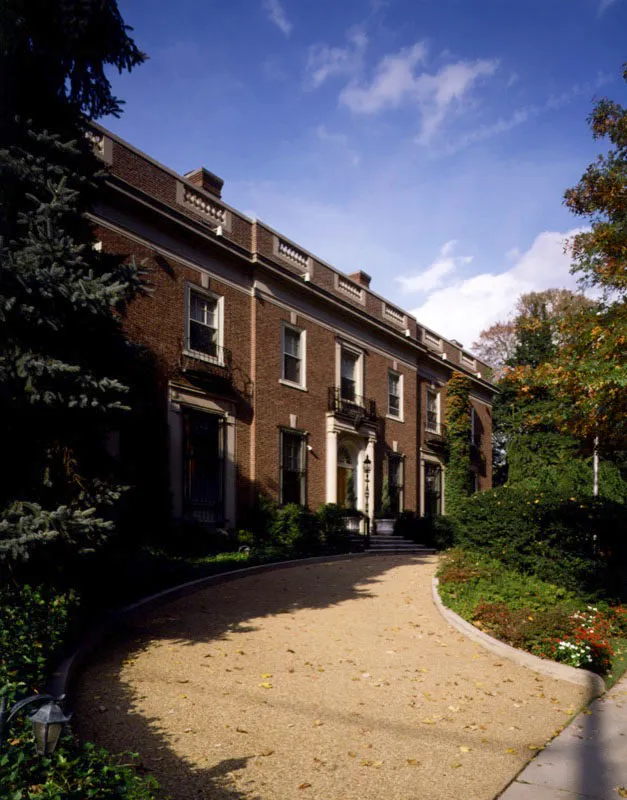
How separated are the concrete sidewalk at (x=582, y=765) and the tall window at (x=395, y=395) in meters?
19.2

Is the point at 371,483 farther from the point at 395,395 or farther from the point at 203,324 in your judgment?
the point at 203,324

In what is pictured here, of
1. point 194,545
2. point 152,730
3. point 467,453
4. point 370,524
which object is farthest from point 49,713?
point 467,453

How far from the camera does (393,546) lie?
71.2 feet

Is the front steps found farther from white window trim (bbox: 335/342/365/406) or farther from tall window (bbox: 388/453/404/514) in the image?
white window trim (bbox: 335/342/365/406)

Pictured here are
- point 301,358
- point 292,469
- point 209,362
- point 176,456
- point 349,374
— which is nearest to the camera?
point 176,456

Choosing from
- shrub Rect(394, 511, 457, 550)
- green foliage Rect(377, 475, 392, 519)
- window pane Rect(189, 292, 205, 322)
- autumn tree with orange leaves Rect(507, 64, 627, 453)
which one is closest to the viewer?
autumn tree with orange leaves Rect(507, 64, 627, 453)

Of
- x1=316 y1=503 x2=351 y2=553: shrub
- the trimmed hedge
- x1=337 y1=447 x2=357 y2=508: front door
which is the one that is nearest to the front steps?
x1=316 y1=503 x2=351 y2=553: shrub

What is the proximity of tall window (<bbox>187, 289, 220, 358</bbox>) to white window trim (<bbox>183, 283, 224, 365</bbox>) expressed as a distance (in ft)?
0.09

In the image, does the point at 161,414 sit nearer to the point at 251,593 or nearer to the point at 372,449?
the point at 251,593

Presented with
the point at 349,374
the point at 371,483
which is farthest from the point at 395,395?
the point at 371,483

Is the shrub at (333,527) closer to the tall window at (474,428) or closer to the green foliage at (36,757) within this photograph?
the green foliage at (36,757)

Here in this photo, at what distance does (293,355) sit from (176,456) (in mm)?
6033

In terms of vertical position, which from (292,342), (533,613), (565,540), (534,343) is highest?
(534,343)

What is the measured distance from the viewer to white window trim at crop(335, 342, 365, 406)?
22.5 metres
